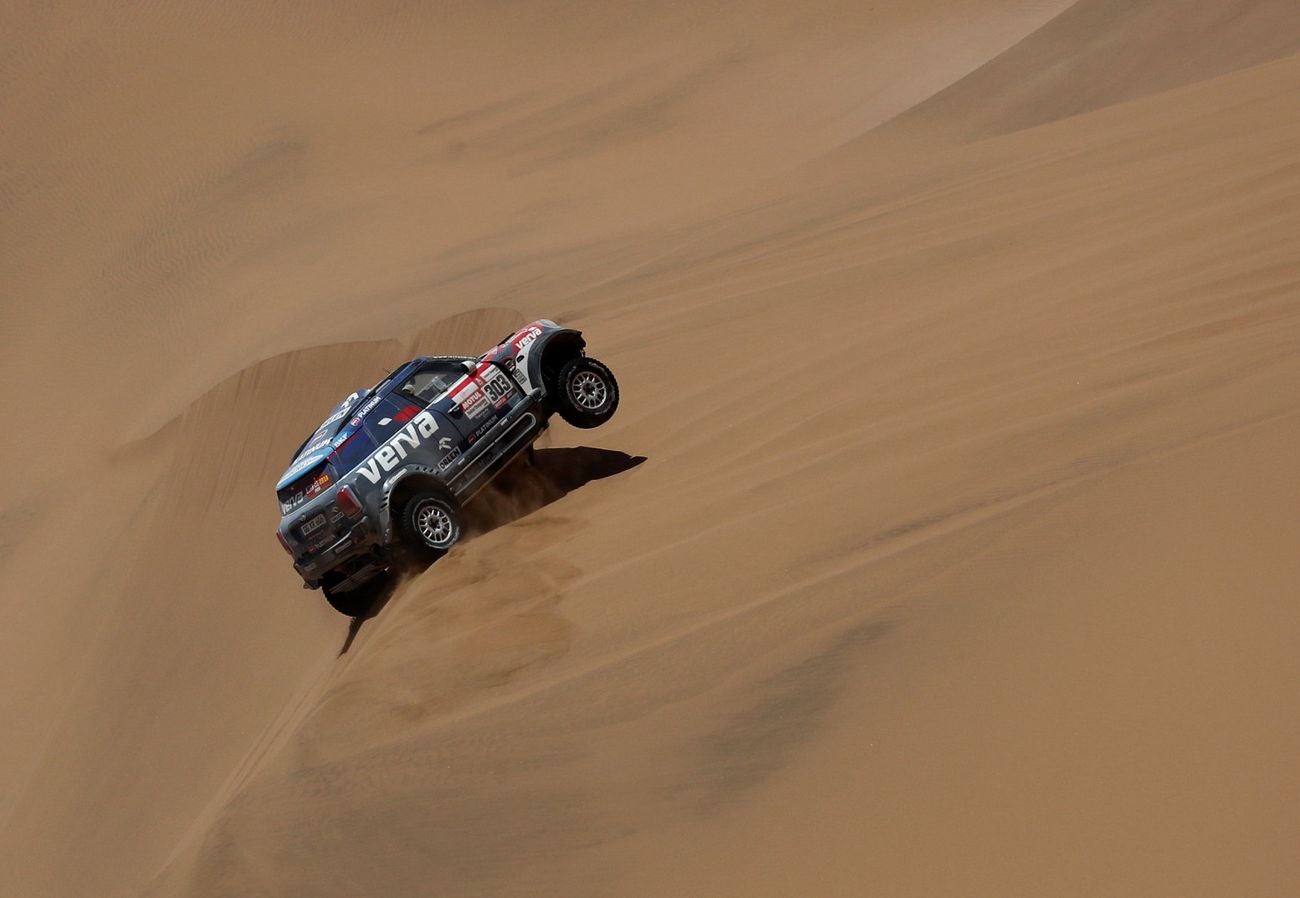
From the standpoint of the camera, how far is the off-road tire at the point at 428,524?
37.5 feet

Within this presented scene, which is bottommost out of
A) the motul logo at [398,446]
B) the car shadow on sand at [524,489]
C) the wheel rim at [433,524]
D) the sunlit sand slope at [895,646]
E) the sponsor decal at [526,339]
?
the sunlit sand slope at [895,646]

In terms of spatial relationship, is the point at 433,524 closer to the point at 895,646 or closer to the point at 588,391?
the point at 588,391

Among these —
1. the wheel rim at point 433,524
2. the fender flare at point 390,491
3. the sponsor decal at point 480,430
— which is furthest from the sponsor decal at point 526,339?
the wheel rim at point 433,524

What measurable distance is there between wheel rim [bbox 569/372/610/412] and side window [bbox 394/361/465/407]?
0.96m

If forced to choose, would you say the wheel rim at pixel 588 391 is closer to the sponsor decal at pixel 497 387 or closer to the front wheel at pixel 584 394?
the front wheel at pixel 584 394

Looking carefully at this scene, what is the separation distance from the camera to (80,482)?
20.8 metres

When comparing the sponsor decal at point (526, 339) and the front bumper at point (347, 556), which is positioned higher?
the sponsor decal at point (526, 339)

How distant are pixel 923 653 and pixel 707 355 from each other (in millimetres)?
6968

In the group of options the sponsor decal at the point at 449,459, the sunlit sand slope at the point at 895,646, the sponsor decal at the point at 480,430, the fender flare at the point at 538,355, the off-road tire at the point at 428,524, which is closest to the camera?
the sunlit sand slope at the point at 895,646

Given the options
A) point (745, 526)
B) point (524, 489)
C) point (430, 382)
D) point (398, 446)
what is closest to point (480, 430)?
point (430, 382)

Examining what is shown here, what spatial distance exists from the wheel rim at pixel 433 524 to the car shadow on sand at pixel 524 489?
199 mm

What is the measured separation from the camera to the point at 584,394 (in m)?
12.6

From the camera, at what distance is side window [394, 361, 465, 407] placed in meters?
12.2

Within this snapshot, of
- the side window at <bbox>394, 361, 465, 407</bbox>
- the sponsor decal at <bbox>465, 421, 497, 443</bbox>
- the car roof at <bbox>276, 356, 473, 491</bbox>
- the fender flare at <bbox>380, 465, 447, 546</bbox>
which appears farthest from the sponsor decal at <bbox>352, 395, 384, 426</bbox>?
the sponsor decal at <bbox>465, 421, 497, 443</bbox>
